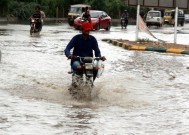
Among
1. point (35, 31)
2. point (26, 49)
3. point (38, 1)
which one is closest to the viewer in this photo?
point (26, 49)

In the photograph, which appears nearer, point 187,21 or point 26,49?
point 26,49

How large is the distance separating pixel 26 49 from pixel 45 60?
3.73 m

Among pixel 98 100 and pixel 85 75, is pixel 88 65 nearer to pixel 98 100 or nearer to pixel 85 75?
pixel 85 75

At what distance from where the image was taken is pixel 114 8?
86500 mm

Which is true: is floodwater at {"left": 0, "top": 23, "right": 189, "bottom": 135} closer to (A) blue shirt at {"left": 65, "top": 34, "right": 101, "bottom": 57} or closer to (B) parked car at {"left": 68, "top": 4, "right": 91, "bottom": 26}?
(A) blue shirt at {"left": 65, "top": 34, "right": 101, "bottom": 57}

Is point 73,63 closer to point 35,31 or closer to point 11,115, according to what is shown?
point 11,115

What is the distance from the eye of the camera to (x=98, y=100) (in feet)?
35.6

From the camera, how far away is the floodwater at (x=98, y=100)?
8.33 m

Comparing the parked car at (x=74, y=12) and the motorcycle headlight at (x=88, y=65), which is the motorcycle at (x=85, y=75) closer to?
the motorcycle headlight at (x=88, y=65)

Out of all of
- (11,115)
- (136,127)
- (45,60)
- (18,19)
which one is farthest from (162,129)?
(18,19)

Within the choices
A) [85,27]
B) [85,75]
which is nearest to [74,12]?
[85,27]

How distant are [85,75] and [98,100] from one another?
0.54 meters

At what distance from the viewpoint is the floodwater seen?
8328mm

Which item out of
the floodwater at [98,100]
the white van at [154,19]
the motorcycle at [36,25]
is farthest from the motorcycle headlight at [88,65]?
the white van at [154,19]
